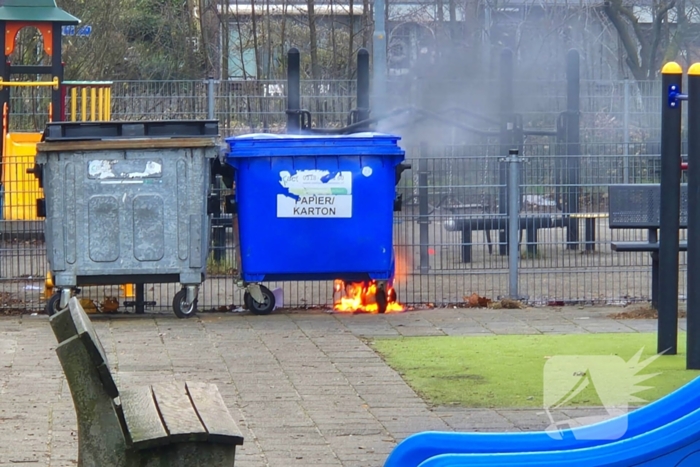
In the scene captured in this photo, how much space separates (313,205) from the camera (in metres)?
10.3

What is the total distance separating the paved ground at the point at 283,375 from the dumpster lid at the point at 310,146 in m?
1.43

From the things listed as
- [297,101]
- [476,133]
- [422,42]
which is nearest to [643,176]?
[476,133]

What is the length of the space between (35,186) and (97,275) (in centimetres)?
245

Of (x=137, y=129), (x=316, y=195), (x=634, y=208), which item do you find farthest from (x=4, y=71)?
(x=634, y=208)

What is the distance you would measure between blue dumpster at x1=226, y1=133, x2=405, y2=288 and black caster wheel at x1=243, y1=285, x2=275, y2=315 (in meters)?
0.25

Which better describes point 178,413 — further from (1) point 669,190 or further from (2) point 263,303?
(2) point 263,303

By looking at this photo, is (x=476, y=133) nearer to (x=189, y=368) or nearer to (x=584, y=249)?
(x=584, y=249)

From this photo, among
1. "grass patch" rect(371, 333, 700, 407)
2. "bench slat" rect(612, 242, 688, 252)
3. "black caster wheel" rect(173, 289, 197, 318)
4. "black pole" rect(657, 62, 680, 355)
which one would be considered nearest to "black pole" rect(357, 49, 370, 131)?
"black caster wheel" rect(173, 289, 197, 318)

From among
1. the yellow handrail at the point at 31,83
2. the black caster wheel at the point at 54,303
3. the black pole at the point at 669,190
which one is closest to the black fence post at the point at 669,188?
the black pole at the point at 669,190

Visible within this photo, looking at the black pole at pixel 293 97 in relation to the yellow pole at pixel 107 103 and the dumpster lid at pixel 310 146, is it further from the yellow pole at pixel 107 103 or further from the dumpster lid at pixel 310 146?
the dumpster lid at pixel 310 146

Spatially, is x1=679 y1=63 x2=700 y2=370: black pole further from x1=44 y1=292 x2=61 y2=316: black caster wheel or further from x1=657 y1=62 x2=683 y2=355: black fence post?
x1=44 y1=292 x2=61 y2=316: black caster wheel

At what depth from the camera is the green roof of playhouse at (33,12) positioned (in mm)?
14725

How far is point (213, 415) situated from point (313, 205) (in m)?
5.75

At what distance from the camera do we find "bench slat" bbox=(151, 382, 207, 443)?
420 centimetres
